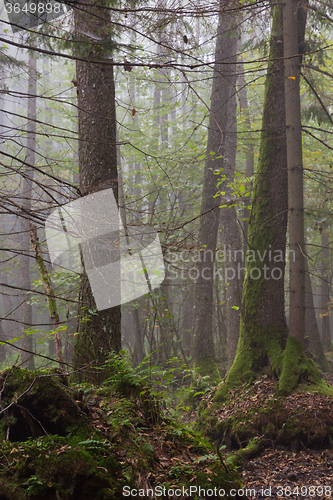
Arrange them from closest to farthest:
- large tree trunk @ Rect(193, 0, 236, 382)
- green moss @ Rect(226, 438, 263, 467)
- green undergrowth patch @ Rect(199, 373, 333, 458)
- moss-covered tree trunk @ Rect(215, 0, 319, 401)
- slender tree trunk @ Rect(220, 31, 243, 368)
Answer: green moss @ Rect(226, 438, 263, 467)
green undergrowth patch @ Rect(199, 373, 333, 458)
moss-covered tree trunk @ Rect(215, 0, 319, 401)
large tree trunk @ Rect(193, 0, 236, 382)
slender tree trunk @ Rect(220, 31, 243, 368)

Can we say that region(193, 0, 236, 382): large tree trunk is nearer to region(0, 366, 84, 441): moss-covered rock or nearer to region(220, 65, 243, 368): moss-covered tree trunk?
Answer: region(220, 65, 243, 368): moss-covered tree trunk

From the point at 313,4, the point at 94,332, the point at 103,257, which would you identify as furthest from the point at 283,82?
the point at 94,332

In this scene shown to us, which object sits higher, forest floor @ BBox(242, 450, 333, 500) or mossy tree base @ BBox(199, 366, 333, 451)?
mossy tree base @ BBox(199, 366, 333, 451)

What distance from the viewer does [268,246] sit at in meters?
6.76

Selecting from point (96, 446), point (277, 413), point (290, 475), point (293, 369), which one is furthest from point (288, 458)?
point (96, 446)

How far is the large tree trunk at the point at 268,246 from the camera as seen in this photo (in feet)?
21.3

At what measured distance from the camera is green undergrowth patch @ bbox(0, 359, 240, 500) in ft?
7.22

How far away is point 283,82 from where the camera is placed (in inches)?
268

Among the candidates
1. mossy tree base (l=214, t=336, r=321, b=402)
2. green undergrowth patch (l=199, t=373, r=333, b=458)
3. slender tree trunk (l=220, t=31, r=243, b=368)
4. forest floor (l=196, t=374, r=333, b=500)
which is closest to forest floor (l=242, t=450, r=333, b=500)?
forest floor (l=196, t=374, r=333, b=500)

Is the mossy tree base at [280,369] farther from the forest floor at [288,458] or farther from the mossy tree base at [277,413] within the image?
the forest floor at [288,458]

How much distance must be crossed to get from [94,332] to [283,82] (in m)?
6.00

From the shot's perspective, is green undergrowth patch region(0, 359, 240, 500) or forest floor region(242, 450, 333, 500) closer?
green undergrowth patch region(0, 359, 240, 500)

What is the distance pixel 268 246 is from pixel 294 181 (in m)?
1.36

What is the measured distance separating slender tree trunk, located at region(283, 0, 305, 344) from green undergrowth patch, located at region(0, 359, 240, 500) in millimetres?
3355
